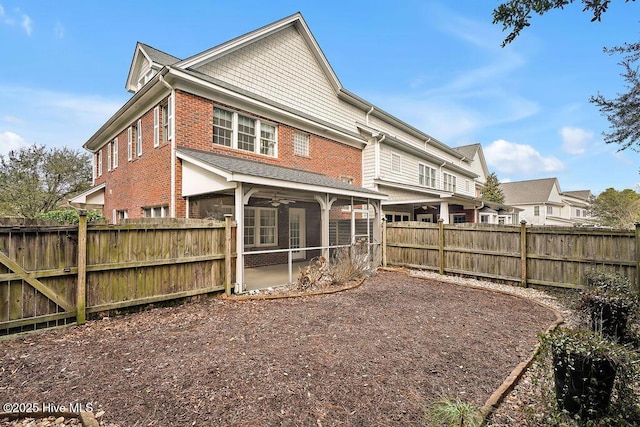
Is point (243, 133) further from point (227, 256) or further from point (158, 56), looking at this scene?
point (158, 56)

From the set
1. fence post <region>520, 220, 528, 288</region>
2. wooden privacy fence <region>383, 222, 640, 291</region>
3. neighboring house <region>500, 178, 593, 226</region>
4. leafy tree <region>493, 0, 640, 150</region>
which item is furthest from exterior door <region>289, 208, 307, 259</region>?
neighboring house <region>500, 178, 593, 226</region>

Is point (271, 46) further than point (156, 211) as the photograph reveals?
Yes

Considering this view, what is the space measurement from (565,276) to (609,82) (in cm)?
520

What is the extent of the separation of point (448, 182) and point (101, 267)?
75.7 feet

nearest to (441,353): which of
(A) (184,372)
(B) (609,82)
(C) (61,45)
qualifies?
(A) (184,372)

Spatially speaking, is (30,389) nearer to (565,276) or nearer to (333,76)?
(565,276)

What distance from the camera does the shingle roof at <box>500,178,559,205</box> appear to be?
41.4 meters

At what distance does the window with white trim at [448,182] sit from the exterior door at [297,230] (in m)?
13.0

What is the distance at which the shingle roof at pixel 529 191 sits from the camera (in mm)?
41444

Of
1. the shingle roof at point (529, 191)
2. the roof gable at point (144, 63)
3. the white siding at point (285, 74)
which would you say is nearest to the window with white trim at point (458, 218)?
the white siding at point (285, 74)

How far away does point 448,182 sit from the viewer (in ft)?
77.2

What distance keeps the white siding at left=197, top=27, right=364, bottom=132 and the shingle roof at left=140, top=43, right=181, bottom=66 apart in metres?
3.19

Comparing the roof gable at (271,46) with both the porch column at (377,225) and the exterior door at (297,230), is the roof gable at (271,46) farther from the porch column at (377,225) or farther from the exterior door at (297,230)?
the porch column at (377,225)

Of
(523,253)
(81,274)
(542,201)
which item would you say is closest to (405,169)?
(523,253)
